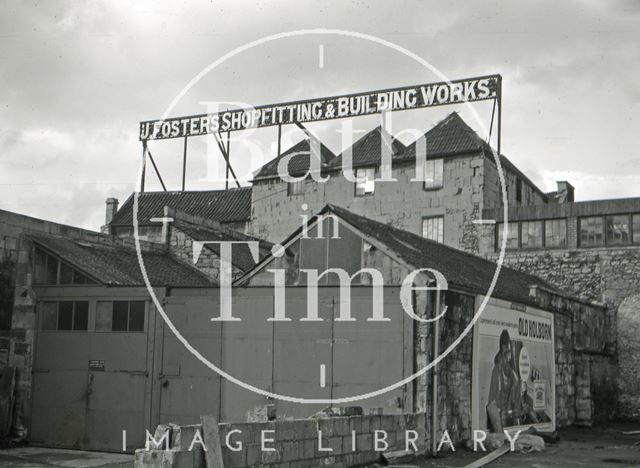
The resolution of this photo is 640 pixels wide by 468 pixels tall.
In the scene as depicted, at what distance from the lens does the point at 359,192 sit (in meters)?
39.7

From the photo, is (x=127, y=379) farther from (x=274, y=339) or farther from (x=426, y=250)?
(x=426, y=250)

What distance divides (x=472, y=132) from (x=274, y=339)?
22.8 meters

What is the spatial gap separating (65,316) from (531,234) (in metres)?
20.6

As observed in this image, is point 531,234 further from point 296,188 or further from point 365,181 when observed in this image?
point 296,188

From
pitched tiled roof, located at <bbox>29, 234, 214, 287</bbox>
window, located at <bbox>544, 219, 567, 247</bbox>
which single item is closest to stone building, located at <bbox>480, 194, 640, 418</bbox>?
window, located at <bbox>544, 219, 567, 247</bbox>

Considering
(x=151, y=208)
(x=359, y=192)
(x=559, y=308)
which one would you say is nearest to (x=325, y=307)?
(x=559, y=308)

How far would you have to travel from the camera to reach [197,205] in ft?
160

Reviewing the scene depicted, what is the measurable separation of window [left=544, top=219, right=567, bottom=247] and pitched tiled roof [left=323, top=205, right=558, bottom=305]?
231 inches

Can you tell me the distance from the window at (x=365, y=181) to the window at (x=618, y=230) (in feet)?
38.8

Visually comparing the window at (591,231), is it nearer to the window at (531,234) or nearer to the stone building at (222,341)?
the window at (531,234)

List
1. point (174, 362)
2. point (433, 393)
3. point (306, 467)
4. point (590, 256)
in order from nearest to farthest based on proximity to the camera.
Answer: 1. point (306, 467)
2. point (433, 393)
3. point (174, 362)
4. point (590, 256)

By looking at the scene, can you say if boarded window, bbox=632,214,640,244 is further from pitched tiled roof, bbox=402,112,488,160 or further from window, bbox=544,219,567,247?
pitched tiled roof, bbox=402,112,488,160

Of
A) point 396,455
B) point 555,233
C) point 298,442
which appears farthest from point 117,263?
point 555,233

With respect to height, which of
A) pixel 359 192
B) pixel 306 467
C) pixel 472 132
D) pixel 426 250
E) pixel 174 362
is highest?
pixel 472 132
